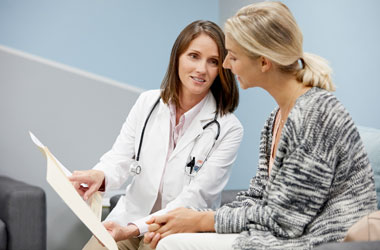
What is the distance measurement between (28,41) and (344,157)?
7.34ft

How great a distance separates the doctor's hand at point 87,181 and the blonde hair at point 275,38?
0.77 meters

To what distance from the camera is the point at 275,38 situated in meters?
1.40

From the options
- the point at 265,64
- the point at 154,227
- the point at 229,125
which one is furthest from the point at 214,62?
the point at 154,227

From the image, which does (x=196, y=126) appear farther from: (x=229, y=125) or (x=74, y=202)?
(x=74, y=202)

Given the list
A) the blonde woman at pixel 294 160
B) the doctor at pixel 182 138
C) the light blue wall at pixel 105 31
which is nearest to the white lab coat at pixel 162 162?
the doctor at pixel 182 138

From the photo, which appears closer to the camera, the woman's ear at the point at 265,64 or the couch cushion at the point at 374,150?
the woman's ear at the point at 265,64

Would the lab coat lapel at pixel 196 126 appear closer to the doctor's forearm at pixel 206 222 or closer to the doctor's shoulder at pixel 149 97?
the doctor's shoulder at pixel 149 97

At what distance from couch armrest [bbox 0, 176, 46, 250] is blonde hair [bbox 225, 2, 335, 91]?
1558mm

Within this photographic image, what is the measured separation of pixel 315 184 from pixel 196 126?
2.82ft

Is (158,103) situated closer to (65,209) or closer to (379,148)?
(379,148)

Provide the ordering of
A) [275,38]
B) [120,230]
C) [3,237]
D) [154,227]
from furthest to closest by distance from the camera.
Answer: [3,237]
[120,230]
[154,227]
[275,38]

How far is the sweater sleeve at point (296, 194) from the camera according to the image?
1.29 metres

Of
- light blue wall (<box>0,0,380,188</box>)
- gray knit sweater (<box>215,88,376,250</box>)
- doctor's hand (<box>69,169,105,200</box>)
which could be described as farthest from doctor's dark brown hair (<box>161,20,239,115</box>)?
gray knit sweater (<box>215,88,376,250</box>)

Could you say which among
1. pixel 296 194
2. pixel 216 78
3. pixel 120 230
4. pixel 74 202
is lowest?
pixel 120 230
